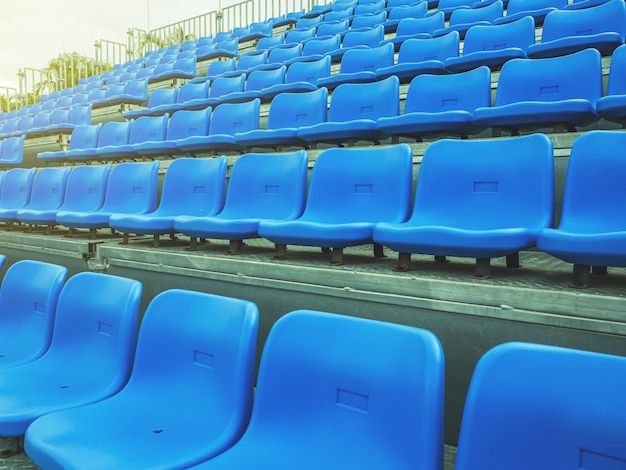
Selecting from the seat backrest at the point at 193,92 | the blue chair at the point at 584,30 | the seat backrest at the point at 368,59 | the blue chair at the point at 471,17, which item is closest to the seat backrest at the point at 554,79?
the blue chair at the point at 584,30

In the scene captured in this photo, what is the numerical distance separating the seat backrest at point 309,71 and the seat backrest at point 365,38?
1.53 feet

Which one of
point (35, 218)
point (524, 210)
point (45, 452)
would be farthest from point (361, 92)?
point (45, 452)

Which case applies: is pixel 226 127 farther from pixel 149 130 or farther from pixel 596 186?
pixel 596 186

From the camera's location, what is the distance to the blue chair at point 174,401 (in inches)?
30.8

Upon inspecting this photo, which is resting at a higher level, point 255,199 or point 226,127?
point 226,127

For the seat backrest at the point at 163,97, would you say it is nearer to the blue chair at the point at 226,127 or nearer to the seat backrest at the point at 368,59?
the blue chair at the point at 226,127

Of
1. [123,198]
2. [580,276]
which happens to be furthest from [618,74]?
[123,198]

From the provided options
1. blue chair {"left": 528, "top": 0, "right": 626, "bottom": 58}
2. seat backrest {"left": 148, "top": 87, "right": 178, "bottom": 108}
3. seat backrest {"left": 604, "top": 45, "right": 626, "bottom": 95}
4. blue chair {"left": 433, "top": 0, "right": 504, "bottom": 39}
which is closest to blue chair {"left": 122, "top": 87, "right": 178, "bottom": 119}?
seat backrest {"left": 148, "top": 87, "right": 178, "bottom": 108}

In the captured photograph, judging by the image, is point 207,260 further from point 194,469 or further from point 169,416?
point 194,469

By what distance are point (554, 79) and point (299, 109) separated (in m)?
1.07

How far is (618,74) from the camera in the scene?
65.2 inches

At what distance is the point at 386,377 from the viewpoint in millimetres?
673

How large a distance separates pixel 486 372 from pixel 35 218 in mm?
2132

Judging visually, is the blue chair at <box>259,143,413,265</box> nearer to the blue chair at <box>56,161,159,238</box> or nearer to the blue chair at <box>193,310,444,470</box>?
the blue chair at <box>193,310,444,470</box>
